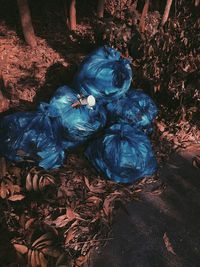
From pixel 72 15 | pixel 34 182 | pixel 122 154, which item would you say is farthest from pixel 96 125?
pixel 72 15

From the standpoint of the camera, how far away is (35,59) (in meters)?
3.92

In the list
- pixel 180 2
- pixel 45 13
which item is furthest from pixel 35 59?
pixel 180 2

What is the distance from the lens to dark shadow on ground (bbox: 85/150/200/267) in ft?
8.79

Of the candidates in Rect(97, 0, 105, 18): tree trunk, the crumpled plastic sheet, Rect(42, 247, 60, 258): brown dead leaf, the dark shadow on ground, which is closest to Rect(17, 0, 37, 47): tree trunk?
Rect(97, 0, 105, 18): tree trunk

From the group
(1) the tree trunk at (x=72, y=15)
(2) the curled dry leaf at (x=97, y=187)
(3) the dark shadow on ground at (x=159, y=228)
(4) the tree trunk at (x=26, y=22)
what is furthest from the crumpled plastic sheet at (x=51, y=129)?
(1) the tree trunk at (x=72, y=15)

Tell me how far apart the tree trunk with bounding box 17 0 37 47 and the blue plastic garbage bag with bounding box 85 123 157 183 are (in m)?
1.58

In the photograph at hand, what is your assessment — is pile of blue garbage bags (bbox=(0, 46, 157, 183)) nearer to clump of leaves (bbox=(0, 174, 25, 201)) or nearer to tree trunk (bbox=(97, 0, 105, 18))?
clump of leaves (bbox=(0, 174, 25, 201))

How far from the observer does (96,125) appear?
3.15 metres

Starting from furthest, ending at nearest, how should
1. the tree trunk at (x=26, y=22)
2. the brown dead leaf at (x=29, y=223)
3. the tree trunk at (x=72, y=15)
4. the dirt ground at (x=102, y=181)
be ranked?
the tree trunk at (x=72, y=15) → the tree trunk at (x=26, y=22) → the dirt ground at (x=102, y=181) → the brown dead leaf at (x=29, y=223)

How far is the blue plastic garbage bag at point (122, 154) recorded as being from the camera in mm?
2932

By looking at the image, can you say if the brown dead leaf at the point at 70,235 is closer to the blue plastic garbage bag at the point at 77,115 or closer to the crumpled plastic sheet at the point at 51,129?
the crumpled plastic sheet at the point at 51,129

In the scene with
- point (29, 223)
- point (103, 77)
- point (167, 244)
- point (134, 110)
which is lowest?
point (167, 244)

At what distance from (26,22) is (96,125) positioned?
1.52 meters

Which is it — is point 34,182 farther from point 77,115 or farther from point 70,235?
point 77,115
